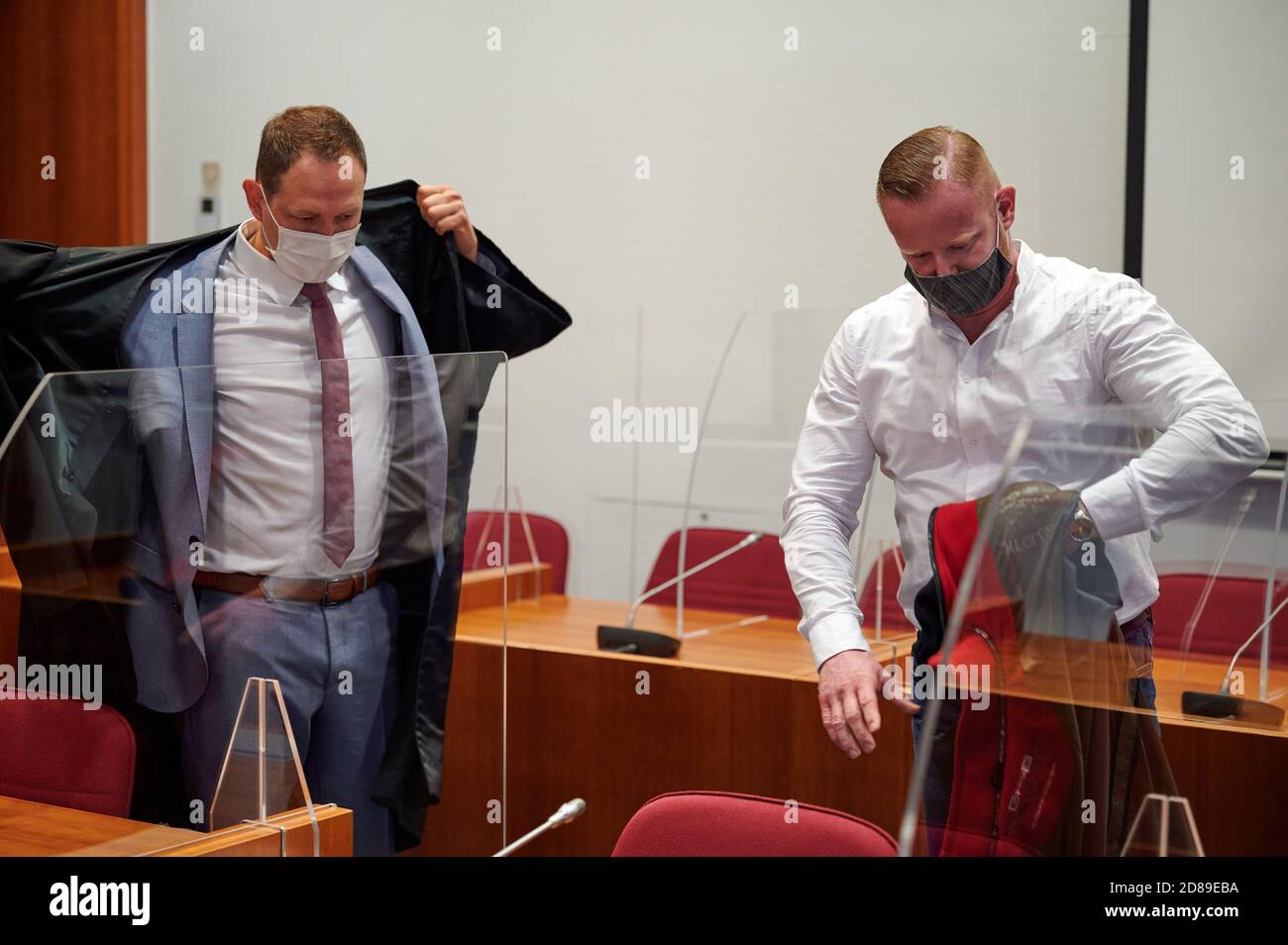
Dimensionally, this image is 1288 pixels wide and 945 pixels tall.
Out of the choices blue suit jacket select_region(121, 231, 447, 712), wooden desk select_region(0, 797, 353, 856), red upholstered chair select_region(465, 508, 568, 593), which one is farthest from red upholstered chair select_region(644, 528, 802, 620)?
wooden desk select_region(0, 797, 353, 856)

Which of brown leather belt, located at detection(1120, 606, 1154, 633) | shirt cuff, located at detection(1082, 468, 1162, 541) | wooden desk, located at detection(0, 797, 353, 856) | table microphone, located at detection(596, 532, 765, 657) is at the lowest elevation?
table microphone, located at detection(596, 532, 765, 657)

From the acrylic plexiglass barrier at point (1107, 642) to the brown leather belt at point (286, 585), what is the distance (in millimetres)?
751

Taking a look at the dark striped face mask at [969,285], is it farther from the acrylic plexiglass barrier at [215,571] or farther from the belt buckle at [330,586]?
the belt buckle at [330,586]

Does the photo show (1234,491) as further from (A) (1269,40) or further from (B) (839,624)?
(A) (1269,40)

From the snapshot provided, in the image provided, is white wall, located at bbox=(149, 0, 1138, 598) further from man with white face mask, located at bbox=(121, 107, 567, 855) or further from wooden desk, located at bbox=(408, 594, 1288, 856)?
man with white face mask, located at bbox=(121, 107, 567, 855)

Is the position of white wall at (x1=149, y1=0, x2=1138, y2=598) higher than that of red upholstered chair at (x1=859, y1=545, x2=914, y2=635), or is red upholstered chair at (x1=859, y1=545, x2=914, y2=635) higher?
white wall at (x1=149, y1=0, x2=1138, y2=598)

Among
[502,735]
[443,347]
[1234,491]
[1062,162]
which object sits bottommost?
[502,735]

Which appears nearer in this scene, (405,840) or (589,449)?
(405,840)

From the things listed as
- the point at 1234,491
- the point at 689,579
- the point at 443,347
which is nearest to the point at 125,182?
the point at 689,579

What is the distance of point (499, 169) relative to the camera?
4.51m

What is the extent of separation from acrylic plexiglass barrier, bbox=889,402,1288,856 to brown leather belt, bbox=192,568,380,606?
2.46 ft

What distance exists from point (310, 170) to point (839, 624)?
3.41ft

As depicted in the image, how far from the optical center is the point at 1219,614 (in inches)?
50.5

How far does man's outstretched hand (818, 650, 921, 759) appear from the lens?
1458 millimetres
